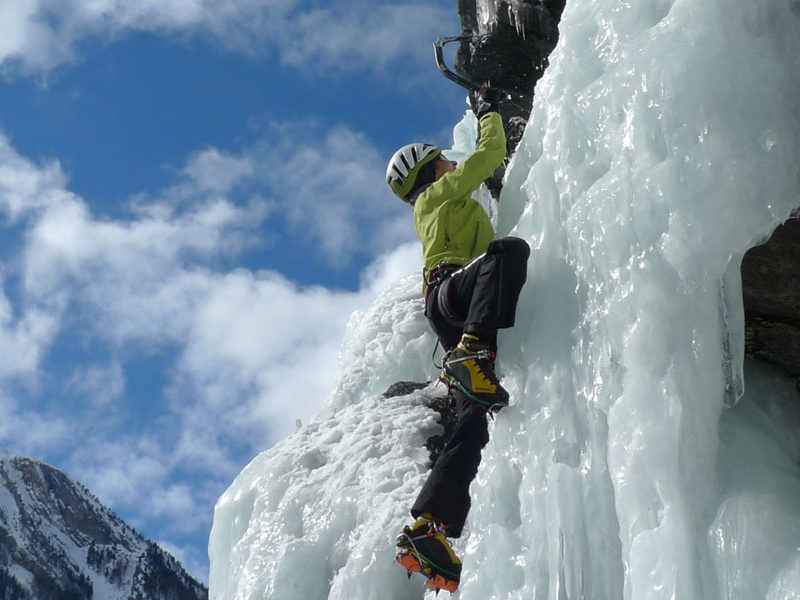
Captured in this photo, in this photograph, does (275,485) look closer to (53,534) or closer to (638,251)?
(638,251)

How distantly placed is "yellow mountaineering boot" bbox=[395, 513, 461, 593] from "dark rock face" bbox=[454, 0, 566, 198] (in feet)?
14.5

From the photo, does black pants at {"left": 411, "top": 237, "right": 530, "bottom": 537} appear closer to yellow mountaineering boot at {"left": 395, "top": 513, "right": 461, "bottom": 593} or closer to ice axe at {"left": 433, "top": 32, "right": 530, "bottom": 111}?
yellow mountaineering boot at {"left": 395, "top": 513, "right": 461, "bottom": 593}

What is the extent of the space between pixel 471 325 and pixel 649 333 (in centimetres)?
103

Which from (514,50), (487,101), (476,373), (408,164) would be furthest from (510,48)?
(476,373)

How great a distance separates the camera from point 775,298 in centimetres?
486

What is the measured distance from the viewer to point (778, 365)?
5.05 m

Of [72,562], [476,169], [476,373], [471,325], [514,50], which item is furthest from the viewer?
[72,562]

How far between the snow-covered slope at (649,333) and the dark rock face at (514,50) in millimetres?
2993

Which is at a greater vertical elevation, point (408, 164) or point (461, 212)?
point (408, 164)

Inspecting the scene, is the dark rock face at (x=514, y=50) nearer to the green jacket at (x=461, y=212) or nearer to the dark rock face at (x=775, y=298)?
the green jacket at (x=461, y=212)

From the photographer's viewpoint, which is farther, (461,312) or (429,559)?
(461,312)

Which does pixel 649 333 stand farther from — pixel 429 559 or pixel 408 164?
pixel 408 164

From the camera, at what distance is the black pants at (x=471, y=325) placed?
14.9 feet

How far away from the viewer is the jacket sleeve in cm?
524
